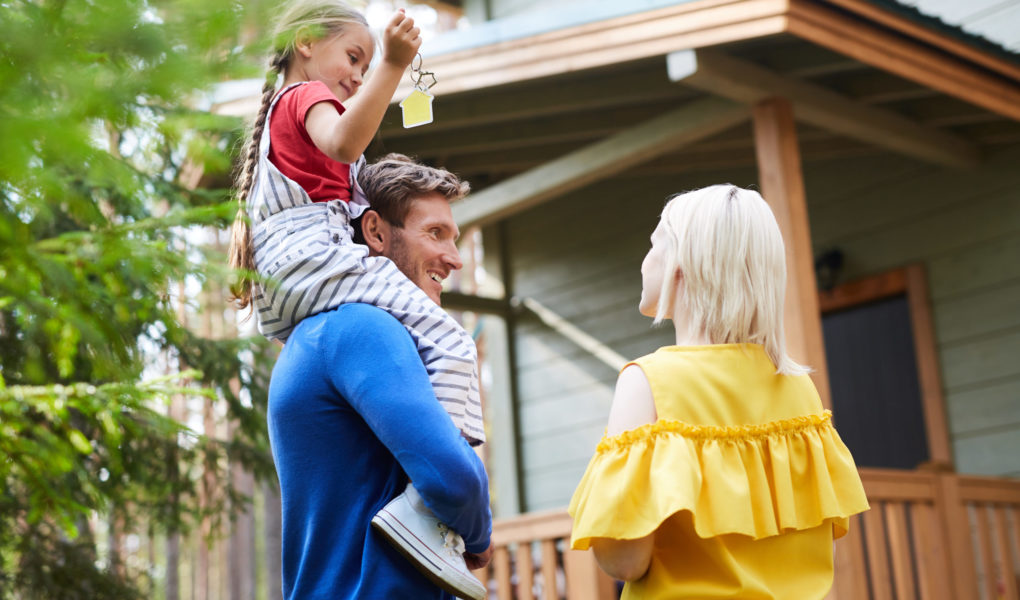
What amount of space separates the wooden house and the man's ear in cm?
278

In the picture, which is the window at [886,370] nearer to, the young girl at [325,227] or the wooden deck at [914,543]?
the wooden deck at [914,543]

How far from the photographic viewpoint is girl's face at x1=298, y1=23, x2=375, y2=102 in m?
1.79

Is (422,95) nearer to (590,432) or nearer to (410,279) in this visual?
(410,279)

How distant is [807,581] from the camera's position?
1730 mm


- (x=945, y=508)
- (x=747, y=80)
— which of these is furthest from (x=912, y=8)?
(x=945, y=508)

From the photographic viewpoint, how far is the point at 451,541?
4.74ft

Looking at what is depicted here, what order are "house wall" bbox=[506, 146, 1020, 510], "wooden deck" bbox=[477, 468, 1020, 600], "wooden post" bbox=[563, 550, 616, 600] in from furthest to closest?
"house wall" bbox=[506, 146, 1020, 510] < "wooden post" bbox=[563, 550, 616, 600] < "wooden deck" bbox=[477, 468, 1020, 600]

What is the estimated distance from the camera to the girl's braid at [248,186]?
5.42 ft

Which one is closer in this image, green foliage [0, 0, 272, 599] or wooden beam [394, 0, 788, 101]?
green foliage [0, 0, 272, 599]

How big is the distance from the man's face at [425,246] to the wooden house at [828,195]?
2732 millimetres

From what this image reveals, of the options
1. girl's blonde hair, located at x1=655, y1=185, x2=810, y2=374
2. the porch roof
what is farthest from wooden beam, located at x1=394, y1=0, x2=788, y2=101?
girl's blonde hair, located at x1=655, y1=185, x2=810, y2=374

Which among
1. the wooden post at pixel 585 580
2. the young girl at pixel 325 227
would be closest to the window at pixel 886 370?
the wooden post at pixel 585 580

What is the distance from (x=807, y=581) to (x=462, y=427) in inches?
24.4

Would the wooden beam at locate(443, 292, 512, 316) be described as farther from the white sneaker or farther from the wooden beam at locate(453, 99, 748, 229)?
the white sneaker
